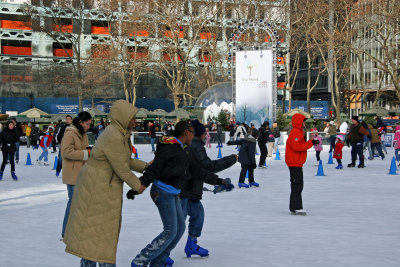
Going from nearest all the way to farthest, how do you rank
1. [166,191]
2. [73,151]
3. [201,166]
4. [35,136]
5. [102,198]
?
[102,198] < [166,191] < [201,166] < [73,151] < [35,136]

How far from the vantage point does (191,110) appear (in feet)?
157

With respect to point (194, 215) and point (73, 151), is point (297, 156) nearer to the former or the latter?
point (194, 215)

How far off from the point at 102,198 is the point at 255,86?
102 feet

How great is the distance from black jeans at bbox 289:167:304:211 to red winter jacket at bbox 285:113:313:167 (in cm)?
10

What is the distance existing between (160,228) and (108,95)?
52.2m

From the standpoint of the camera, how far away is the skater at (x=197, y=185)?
Result: 624 centimetres

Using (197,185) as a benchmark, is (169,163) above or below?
above

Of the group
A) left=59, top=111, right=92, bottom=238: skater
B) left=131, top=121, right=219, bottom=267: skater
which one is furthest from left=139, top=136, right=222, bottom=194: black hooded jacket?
left=59, top=111, right=92, bottom=238: skater

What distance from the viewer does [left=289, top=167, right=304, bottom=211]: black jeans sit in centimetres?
951

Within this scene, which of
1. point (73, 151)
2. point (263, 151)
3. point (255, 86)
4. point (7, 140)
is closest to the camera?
point (73, 151)

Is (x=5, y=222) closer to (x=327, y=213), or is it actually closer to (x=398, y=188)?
(x=327, y=213)

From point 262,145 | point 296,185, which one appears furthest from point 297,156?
point 262,145

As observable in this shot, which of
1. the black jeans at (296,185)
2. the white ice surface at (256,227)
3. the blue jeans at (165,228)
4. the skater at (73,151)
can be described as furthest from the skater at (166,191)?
the black jeans at (296,185)

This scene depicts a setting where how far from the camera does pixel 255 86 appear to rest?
35281 millimetres
